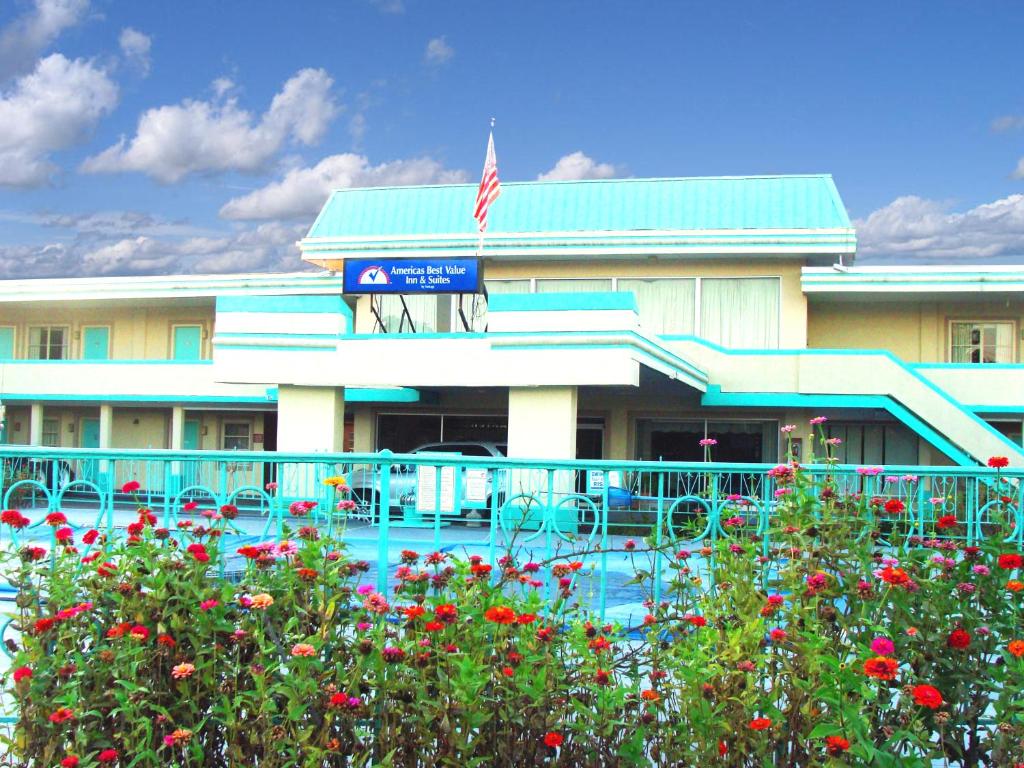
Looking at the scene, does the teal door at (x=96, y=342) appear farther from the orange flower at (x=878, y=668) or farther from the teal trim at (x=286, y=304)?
the orange flower at (x=878, y=668)

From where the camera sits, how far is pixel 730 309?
25.7 metres

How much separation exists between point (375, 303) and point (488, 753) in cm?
2318

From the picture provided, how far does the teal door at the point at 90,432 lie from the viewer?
105ft

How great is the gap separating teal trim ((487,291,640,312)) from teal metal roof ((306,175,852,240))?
7.63 metres

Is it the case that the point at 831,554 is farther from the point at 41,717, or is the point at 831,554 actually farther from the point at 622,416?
the point at 622,416

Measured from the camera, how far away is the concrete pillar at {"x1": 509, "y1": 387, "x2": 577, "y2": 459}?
19.1 metres

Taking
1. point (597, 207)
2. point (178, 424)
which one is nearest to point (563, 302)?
point (597, 207)

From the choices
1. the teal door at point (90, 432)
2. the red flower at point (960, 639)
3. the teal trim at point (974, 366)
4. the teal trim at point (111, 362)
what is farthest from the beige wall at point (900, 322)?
the red flower at point (960, 639)

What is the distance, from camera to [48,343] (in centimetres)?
3291

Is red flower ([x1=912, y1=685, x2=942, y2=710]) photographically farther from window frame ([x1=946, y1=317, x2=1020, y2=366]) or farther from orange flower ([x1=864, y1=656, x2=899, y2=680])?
window frame ([x1=946, y1=317, x2=1020, y2=366])

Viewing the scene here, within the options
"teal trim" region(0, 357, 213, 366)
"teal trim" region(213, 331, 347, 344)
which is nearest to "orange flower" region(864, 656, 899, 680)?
"teal trim" region(213, 331, 347, 344)

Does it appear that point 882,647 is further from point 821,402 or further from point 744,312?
point 744,312

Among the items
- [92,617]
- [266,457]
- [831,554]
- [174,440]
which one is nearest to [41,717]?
[92,617]

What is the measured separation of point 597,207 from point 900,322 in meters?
8.66
